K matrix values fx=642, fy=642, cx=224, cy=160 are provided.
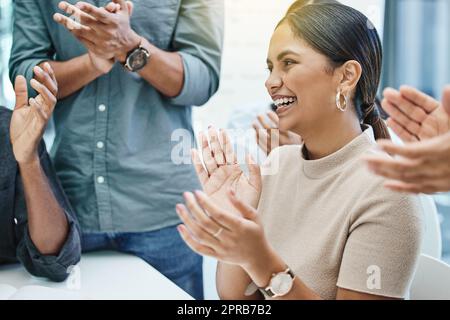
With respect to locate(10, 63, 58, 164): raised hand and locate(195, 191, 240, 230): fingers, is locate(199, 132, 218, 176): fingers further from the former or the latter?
locate(10, 63, 58, 164): raised hand

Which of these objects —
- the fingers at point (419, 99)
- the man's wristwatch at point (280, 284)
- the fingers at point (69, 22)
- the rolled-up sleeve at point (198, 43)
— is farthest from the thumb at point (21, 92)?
the fingers at point (419, 99)

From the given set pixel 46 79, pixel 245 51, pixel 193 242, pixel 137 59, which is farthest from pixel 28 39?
pixel 193 242

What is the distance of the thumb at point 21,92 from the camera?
1.06m

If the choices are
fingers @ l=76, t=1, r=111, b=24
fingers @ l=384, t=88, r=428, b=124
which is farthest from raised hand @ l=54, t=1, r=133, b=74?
fingers @ l=384, t=88, r=428, b=124

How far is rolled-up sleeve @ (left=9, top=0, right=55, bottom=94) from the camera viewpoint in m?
1.10

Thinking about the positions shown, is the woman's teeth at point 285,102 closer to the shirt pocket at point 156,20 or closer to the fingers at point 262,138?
the fingers at point 262,138

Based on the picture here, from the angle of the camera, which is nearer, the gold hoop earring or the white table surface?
the gold hoop earring

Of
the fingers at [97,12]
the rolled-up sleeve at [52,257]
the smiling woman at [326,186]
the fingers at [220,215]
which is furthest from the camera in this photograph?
the rolled-up sleeve at [52,257]

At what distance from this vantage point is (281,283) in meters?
0.88

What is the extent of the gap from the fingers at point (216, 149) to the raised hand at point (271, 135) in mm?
78

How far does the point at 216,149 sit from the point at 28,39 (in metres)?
0.40

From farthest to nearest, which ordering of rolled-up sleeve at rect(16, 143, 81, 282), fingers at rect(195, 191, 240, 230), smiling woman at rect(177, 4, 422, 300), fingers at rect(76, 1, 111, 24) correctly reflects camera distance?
1. rolled-up sleeve at rect(16, 143, 81, 282)
2. fingers at rect(76, 1, 111, 24)
3. smiling woman at rect(177, 4, 422, 300)
4. fingers at rect(195, 191, 240, 230)

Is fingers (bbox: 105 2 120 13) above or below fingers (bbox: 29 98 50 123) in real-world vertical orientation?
above

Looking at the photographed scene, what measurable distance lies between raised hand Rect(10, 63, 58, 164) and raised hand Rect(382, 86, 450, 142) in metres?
0.55
